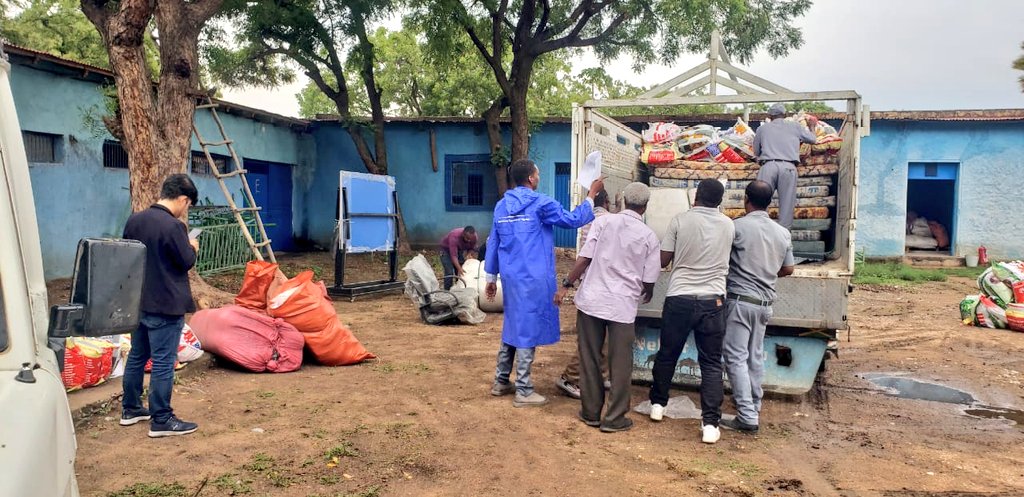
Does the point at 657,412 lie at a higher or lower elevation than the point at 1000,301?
lower

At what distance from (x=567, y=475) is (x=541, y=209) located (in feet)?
6.47

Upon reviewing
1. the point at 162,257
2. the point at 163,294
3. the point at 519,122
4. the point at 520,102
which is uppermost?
the point at 520,102

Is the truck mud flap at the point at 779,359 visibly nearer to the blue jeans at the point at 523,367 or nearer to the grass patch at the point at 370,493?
the blue jeans at the point at 523,367

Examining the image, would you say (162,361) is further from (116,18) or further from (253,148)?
(253,148)

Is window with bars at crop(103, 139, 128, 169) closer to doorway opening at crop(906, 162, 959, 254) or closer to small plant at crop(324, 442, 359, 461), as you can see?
small plant at crop(324, 442, 359, 461)

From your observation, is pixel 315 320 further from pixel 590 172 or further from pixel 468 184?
pixel 468 184

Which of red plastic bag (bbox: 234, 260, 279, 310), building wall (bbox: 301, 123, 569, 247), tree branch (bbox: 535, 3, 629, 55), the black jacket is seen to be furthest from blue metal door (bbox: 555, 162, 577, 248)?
the black jacket

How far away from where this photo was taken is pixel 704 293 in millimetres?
4613

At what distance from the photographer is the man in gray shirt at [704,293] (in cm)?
461

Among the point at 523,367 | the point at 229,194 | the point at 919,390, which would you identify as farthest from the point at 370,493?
the point at 229,194

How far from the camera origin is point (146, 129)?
769cm

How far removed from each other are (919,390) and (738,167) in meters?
2.40

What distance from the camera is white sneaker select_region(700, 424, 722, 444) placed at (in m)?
4.50

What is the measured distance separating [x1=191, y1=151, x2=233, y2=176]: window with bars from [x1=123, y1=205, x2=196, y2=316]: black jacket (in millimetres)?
9776
